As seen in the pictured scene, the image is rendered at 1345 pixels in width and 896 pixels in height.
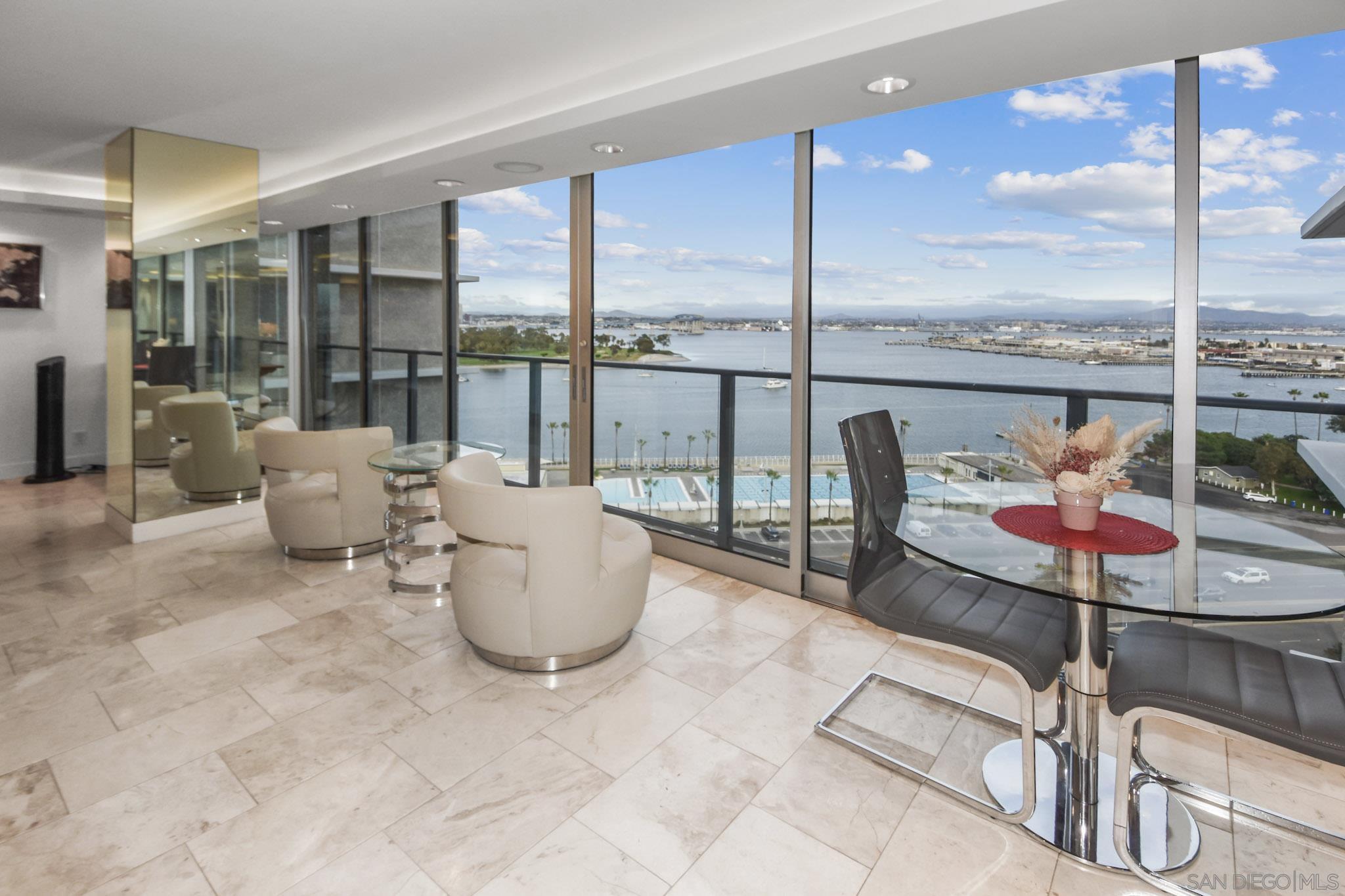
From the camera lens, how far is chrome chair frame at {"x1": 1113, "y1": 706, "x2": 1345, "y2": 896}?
171 centimetres

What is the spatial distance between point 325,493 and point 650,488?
77.7 inches

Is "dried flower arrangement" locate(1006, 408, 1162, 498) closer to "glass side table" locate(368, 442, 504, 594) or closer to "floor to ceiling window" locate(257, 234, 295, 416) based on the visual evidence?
"glass side table" locate(368, 442, 504, 594)

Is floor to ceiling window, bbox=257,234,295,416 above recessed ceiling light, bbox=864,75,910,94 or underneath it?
underneath

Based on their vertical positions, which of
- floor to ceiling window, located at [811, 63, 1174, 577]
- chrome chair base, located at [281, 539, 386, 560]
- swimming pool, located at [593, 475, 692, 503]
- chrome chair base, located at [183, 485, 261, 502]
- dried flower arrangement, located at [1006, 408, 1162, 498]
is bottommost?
chrome chair base, located at [281, 539, 386, 560]

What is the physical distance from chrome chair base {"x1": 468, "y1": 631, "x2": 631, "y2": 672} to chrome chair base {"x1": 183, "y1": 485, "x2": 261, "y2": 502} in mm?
3221

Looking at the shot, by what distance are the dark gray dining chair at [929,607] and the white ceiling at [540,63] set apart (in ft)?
4.48

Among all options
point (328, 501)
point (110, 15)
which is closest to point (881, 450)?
point (328, 501)

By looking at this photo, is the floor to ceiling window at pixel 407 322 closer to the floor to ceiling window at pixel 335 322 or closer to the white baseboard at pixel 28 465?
the floor to ceiling window at pixel 335 322

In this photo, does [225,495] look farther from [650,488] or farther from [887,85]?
[887,85]

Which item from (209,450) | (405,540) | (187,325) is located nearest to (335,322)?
(187,325)

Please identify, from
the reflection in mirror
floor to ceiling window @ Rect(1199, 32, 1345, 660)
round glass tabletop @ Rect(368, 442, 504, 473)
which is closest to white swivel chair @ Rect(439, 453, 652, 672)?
round glass tabletop @ Rect(368, 442, 504, 473)

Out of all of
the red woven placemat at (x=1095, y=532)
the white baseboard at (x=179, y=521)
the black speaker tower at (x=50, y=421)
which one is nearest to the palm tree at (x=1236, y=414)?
the red woven placemat at (x=1095, y=532)

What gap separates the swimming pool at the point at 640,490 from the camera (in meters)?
4.51

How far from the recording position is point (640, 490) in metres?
4.68
